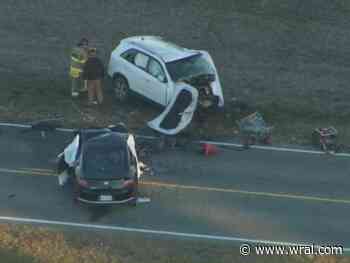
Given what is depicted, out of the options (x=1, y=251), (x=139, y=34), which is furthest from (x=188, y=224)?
(x=139, y=34)

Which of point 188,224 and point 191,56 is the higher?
point 191,56

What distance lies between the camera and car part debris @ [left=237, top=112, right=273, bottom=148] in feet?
74.2

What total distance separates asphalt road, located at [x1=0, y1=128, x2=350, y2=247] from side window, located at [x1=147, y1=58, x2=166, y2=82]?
2564mm

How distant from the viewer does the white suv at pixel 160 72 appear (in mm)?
23156

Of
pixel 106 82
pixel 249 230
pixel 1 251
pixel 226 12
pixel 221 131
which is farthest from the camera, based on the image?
pixel 226 12

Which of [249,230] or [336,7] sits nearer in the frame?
[249,230]

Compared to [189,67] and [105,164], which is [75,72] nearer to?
[189,67]

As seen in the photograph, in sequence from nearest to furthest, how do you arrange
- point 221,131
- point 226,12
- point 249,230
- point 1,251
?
point 1,251, point 249,230, point 221,131, point 226,12

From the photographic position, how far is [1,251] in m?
17.3

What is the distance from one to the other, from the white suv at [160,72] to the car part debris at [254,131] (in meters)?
0.97

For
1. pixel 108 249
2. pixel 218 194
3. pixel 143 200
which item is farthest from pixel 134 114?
pixel 108 249

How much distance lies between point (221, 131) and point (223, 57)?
521cm

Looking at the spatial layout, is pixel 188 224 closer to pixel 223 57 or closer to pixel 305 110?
pixel 305 110

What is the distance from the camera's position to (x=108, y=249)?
57.7 feet
